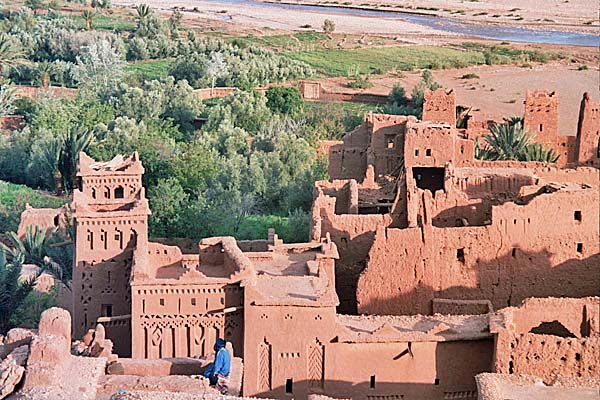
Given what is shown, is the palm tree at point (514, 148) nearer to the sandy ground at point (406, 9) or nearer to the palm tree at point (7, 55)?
the palm tree at point (7, 55)

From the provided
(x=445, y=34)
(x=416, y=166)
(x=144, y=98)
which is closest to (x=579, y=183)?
(x=416, y=166)

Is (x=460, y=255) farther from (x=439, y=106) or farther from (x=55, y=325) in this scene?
(x=55, y=325)

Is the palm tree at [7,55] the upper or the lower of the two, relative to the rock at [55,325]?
lower

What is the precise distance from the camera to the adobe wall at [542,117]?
3306 cm

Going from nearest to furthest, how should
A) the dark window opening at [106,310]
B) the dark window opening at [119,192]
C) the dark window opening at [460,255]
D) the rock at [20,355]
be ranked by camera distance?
the rock at [20,355]
the dark window opening at [106,310]
the dark window opening at [460,255]
the dark window opening at [119,192]

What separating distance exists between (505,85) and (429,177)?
115 feet

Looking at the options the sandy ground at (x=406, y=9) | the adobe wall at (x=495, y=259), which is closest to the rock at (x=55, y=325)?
the adobe wall at (x=495, y=259)

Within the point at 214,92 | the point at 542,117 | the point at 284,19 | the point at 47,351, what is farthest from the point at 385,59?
the point at 47,351

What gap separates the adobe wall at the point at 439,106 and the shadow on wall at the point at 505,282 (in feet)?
30.0

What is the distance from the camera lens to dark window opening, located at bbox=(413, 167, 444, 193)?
86.9 feet

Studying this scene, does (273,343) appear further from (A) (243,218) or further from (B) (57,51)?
(B) (57,51)

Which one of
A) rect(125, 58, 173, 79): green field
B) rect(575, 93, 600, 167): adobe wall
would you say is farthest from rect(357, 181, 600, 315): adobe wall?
rect(125, 58, 173, 79): green field

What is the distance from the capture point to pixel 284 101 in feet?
163

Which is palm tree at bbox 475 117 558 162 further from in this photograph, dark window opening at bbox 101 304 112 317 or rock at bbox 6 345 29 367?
rock at bbox 6 345 29 367
